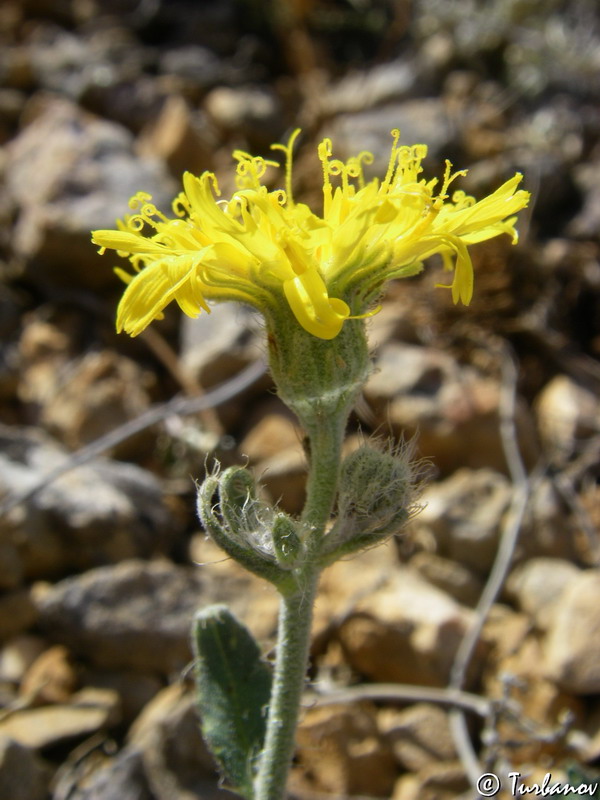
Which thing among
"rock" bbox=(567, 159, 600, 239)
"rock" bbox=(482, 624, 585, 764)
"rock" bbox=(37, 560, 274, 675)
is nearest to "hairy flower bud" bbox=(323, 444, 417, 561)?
"rock" bbox=(482, 624, 585, 764)

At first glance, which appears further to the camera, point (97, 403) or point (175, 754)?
point (97, 403)

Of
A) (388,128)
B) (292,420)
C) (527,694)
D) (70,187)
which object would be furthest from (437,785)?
(388,128)

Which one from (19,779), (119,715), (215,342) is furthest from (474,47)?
(19,779)

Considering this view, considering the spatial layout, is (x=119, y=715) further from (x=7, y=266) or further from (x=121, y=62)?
(x=121, y=62)

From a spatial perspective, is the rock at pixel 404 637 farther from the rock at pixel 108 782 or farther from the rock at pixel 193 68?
the rock at pixel 193 68

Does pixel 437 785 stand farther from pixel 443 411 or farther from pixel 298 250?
pixel 298 250

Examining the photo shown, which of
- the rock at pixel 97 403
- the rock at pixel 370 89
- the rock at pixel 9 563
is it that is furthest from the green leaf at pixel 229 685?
the rock at pixel 370 89

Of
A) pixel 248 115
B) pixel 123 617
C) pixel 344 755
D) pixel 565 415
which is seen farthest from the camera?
pixel 248 115
